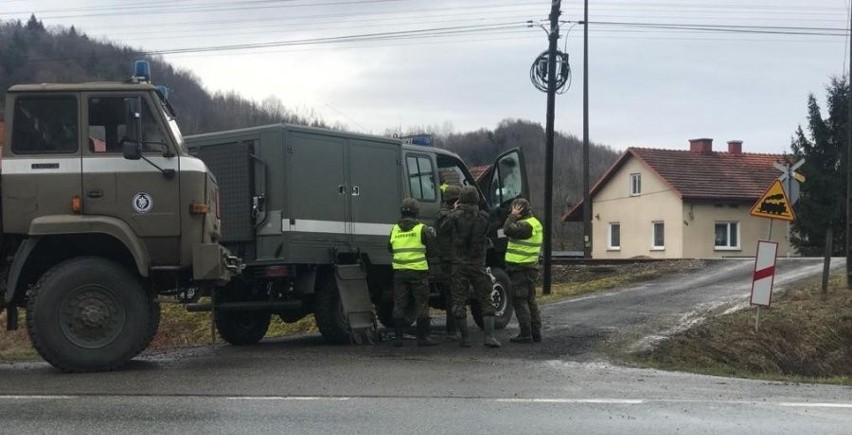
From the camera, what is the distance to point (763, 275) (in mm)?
13594

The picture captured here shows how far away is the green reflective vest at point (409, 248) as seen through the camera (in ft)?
36.1

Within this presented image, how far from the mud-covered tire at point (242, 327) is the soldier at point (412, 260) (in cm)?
205

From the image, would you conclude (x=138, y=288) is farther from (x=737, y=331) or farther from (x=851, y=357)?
(x=851, y=357)

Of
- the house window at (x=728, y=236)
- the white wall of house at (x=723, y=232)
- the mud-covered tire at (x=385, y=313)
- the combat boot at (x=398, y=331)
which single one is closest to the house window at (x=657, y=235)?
the white wall of house at (x=723, y=232)

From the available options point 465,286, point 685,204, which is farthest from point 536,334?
point 685,204

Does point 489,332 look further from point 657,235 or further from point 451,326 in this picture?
point 657,235

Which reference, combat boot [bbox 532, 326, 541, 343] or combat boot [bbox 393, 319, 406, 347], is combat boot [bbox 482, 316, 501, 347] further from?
combat boot [bbox 393, 319, 406, 347]

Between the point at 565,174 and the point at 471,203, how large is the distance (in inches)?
2862

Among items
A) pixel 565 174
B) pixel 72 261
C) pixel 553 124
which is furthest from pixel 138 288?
pixel 565 174

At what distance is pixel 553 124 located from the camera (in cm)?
2061

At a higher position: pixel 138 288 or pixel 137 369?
pixel 138 288

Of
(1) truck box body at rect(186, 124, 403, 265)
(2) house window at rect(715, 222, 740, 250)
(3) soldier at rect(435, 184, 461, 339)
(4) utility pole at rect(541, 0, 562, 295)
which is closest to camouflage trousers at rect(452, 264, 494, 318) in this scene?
(3) soldier at rect(435, 184, 461, 339)

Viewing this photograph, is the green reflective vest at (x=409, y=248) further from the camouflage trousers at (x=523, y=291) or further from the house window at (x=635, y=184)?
the house window at (x=635, y=184)

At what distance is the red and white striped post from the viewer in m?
13.4
